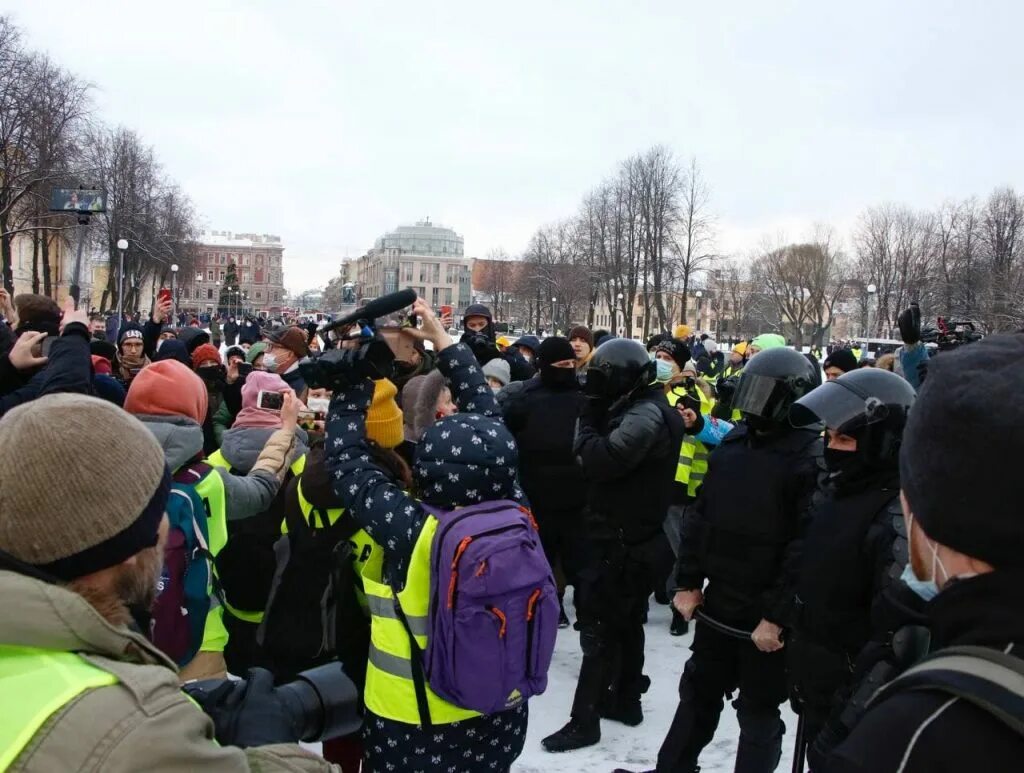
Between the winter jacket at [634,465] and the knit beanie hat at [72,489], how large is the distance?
3.38 metres

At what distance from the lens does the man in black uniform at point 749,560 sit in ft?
12.0

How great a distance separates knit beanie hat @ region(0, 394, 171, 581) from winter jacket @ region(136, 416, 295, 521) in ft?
4.78

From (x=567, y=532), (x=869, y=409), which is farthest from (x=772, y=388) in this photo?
(x=567, y=532)

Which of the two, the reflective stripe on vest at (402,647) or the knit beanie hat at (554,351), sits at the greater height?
the knit beanie hat at (554,351)

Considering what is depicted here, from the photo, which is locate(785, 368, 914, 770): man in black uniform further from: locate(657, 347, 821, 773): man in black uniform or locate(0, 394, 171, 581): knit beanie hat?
locate(0, 394, 171, 581): knit beanie hat

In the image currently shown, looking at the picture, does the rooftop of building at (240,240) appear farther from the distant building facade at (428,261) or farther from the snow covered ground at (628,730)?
the snow covered ground at (628,730)

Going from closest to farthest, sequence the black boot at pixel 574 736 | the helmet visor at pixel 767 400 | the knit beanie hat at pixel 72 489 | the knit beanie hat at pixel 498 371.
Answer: the knit beanie hat at pixel 72 489 < the helmet visor at pixel 767 400 < the black boot at pixel 574 736 < the knit beanie hat at pixel 498 371

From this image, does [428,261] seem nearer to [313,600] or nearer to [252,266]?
[252,266]

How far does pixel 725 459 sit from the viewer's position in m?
3.86

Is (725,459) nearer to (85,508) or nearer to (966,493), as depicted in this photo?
(966,493)

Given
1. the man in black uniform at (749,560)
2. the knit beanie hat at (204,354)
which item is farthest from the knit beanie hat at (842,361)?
the knit beanie hat at (204,354)

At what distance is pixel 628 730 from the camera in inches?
191

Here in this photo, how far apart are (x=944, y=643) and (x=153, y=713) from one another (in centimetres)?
120

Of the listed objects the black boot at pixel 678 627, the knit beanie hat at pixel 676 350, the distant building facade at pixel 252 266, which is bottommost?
the black boot at pixel 678 627
